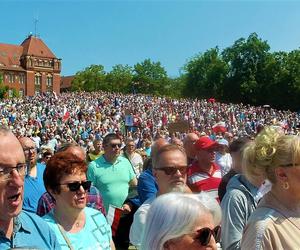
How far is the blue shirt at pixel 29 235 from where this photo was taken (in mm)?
2549

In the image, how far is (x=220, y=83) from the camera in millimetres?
79812

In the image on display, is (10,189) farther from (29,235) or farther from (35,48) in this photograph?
(35,48)

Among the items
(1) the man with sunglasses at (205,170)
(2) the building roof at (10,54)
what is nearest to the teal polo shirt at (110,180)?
(1) the man with sunglasses at (205,170)

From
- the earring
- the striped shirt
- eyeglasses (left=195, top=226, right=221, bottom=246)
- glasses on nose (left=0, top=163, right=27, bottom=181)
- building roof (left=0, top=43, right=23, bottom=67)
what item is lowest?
the striped shirt

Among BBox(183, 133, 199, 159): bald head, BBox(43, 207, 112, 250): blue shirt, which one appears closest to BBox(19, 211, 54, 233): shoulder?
BBox(43, 207, 112, 250): blue shirt

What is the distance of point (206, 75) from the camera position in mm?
83562

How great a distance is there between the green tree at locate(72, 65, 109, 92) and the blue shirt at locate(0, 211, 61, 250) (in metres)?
115

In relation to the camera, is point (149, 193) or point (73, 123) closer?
point (149, 193)

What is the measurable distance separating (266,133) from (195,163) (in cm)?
256

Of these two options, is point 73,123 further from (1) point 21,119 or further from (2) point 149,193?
(2) point 149,193

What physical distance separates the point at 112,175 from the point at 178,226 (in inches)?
157

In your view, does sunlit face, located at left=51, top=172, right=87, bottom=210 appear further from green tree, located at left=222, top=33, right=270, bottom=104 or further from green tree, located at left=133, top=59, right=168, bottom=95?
green tree, located at left=133, top=59, right=168, bottom=95

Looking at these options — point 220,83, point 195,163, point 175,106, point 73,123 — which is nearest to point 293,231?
point 195,163

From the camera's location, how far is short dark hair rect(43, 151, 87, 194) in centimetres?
348
